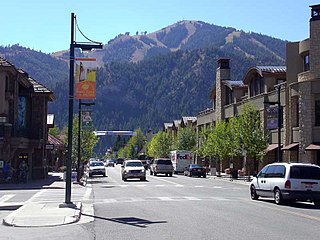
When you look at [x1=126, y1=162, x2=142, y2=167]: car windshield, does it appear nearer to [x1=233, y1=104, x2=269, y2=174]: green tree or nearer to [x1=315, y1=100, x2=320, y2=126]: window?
[x1=233, y1=104, x2=269, y2=174]: green tree

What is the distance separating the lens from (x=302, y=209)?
816 inches

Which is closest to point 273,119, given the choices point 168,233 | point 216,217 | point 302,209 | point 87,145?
point 87,145

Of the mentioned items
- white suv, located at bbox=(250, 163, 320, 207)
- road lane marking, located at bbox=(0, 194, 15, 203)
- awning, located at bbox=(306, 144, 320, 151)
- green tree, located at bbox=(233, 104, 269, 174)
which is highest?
green tree, located at bbox=(233, 104, 269, 174)

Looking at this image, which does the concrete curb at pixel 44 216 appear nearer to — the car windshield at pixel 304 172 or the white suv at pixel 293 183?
the white suv at pixel 293 183

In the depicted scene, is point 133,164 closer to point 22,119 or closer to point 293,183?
point 22,119

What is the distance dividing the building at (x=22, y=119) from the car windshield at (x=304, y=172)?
74.8ft

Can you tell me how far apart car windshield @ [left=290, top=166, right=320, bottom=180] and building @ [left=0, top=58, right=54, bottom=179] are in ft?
74.8

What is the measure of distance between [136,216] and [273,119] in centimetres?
3177

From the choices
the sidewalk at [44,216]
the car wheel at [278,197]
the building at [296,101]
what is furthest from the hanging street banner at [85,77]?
the building at [296,101]

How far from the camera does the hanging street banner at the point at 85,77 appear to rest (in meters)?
20.0

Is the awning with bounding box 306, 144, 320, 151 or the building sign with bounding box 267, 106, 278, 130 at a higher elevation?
the building sign with bounding box 267, 106, 278, 130

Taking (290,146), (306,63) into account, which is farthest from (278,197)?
(306,63)

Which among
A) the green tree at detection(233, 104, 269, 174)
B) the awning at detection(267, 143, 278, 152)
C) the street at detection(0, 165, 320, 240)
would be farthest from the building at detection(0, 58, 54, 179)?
the awning at detection(267, 143, 278, 152)

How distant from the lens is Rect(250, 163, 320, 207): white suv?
21859 mm
